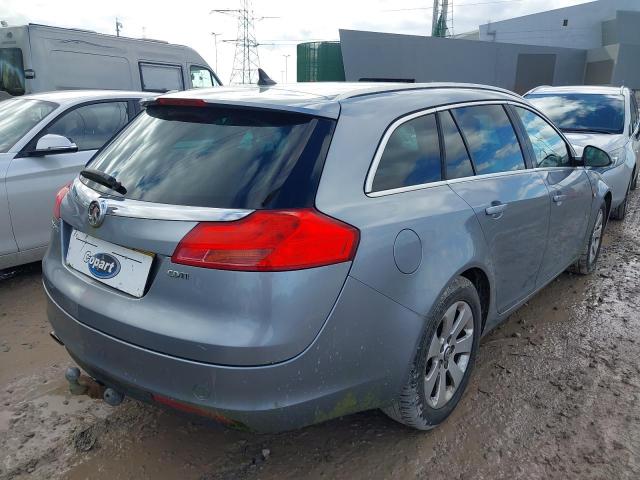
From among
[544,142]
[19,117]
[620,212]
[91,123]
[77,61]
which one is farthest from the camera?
[77,61]

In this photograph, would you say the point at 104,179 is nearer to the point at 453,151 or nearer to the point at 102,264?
the point at 102,264

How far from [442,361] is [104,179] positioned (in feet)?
5.82

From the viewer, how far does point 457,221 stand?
8.05ft

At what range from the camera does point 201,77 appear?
11.3 m

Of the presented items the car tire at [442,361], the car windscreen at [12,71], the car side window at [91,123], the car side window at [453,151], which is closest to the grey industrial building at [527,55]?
the car windscreen at [12,71]

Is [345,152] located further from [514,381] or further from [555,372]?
[555,372]

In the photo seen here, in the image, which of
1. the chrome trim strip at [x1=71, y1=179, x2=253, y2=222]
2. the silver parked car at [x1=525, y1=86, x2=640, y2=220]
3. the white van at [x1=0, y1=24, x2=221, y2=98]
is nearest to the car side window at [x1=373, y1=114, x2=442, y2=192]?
the chrome trim strip at [x1=71, y1=179, x2=253, y2=222]

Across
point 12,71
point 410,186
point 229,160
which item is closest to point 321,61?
point 12,71

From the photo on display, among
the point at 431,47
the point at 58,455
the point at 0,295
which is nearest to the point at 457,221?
the point at 58,455

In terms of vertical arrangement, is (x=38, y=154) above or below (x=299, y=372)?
above

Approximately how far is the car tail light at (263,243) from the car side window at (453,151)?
1.01 meters

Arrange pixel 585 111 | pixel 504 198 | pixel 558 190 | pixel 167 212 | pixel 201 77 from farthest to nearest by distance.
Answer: pixel 201 77 → pixel 585 111 → pixel 558 190 → pixel 504 198 → pixel 167 212

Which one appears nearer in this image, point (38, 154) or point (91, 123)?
point (38, 154)

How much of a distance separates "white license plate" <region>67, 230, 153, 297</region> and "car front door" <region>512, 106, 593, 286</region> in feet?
→ 8.37
